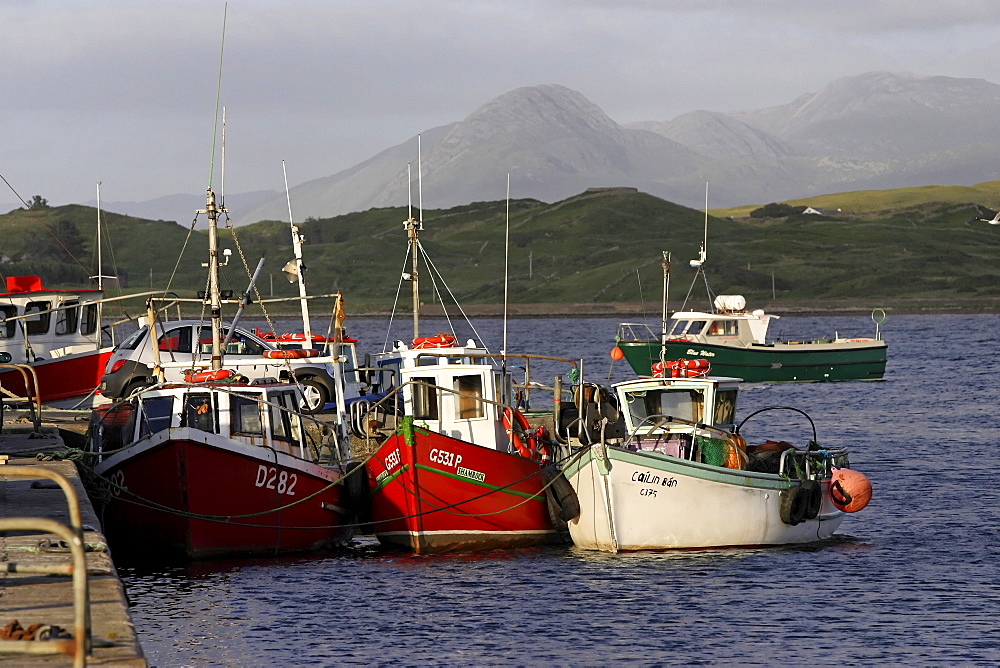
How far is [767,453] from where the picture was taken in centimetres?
2481

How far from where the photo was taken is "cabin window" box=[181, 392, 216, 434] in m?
22.6

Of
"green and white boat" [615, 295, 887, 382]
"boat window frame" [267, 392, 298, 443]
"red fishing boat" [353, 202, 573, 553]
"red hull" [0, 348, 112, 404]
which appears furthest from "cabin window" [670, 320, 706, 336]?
"boat window frame" [267, 392, 298, 443]

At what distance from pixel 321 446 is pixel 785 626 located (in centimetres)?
1046

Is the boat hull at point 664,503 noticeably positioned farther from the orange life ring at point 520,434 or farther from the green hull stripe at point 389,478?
the green hull stripe at point 389,478

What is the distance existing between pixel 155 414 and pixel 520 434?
6.64 metres

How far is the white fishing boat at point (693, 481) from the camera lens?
22.8m

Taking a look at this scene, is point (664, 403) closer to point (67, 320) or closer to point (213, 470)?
point (213, 470)

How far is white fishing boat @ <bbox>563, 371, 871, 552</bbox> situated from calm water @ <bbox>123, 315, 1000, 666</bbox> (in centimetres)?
41

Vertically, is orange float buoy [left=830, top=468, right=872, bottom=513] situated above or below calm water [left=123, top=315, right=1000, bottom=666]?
above

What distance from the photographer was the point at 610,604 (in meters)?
20.7

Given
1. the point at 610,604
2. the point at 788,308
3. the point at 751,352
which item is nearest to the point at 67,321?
the point at 610,604

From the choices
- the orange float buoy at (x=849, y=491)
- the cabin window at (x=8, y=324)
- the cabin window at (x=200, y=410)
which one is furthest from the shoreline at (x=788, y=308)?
the cabin window at (x=200, y=410)

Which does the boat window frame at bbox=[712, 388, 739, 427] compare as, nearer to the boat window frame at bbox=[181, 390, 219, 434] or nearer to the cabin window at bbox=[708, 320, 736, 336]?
the boat window frame at bbox=[181, 390, 219, 434]

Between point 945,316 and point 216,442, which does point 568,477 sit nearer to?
point 216,442
